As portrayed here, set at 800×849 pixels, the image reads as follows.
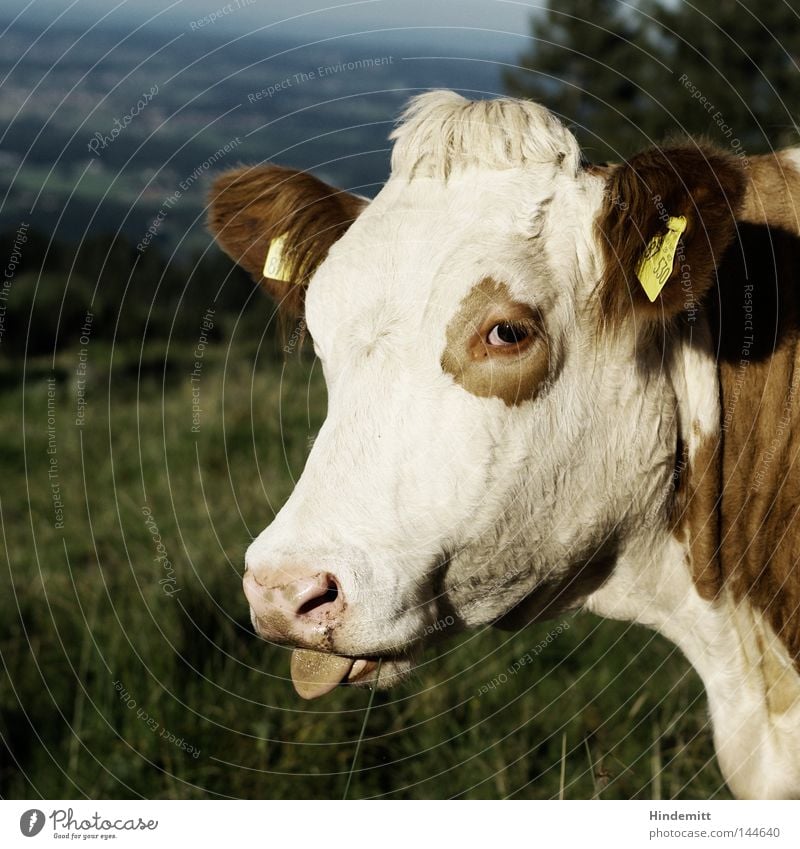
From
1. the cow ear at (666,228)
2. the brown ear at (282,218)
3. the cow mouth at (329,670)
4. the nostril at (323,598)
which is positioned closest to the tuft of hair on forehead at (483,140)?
the cow ear at (666,228)

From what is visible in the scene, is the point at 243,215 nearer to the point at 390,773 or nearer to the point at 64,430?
the point at 390,773

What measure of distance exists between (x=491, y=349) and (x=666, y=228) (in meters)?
0.54

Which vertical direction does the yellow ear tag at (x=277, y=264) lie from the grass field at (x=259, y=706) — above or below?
above

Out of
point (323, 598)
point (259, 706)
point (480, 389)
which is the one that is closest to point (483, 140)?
point (480, 389)

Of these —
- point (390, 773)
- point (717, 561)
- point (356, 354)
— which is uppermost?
point (356, 354)

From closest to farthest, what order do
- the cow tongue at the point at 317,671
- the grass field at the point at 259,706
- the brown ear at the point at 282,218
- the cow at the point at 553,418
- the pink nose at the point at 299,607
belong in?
the pink nose at the point at 299,607 → the cow at the point at 553,418 → the cow tongue at the point at 317,671 → the brown ear at the point at 282,218 → the grass field at the point at 259,706

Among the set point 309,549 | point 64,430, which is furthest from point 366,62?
point 64,430

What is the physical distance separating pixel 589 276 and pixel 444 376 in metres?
0.52

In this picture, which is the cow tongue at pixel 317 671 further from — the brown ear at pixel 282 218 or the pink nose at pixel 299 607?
the brown ear at pixel 282 218

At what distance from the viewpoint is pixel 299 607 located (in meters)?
2.53

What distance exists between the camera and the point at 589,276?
284 cm

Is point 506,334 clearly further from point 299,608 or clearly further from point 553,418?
point 299,608

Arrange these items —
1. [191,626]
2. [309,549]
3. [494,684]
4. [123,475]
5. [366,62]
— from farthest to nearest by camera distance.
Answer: [123,475]
[191,626]
[494,684]
[366,62]
[309,549]

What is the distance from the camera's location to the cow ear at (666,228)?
259 centimetres
